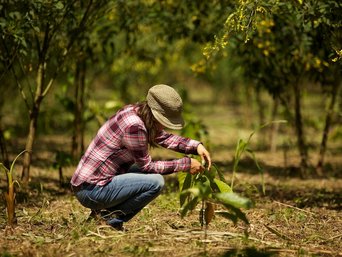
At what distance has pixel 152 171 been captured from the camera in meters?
4.53

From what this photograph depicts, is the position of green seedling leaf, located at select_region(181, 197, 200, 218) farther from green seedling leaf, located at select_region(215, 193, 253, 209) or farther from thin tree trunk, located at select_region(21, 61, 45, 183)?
thin tree trunk, located at select_region(21, 61, 45, 183)

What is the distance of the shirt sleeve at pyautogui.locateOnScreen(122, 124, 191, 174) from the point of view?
440 centimetres

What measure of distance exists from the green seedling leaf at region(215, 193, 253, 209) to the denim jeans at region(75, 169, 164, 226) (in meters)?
0.61

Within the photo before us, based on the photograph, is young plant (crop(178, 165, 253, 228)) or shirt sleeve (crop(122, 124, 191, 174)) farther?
shirt sleeve (crop(122, 124, 191, 174))

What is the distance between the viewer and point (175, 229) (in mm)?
4793

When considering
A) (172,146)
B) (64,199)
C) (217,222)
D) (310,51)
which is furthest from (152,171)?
(310,51)

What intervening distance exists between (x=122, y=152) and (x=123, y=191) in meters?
0.27

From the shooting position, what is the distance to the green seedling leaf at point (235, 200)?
3.99 m

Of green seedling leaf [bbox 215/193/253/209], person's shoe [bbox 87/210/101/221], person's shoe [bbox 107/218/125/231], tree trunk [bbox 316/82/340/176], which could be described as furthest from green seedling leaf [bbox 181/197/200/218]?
tree trunk [bbox 316/82/340/176]

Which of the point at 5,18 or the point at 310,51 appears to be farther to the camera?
the point at 310,51

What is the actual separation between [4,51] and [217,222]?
302 cm

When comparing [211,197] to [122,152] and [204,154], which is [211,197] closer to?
[204,154]

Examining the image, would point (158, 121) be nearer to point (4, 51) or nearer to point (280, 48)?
point (4, 51)

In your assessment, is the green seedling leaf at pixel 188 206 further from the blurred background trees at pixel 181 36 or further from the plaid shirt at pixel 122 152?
the blurred background trees at pixel 181 36
